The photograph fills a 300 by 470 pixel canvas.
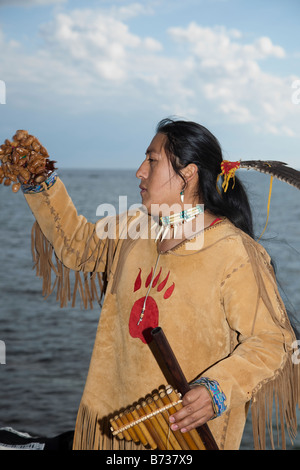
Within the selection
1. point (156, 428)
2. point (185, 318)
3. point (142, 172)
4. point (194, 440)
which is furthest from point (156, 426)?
point (142, 172)

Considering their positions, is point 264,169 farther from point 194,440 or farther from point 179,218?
point 194,440

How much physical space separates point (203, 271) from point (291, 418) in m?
0.57

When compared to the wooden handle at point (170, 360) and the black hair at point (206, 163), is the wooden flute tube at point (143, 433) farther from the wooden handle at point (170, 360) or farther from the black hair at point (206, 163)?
the black hair at point (206, 163)

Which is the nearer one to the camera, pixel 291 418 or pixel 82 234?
pixel 291 418

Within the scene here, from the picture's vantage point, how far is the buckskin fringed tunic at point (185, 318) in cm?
194

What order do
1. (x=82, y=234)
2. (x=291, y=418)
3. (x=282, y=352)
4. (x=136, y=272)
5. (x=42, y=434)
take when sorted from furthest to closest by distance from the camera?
(x=42, y=434) → (x=82, y=234) → (x=136, y=272) → (x=291, y=418) → (x=282, y=352)

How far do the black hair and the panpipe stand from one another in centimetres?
71

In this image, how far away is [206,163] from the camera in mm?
2186

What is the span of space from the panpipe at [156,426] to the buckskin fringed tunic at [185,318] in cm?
15

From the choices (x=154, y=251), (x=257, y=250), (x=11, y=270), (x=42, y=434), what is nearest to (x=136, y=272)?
(x=154, y=251)

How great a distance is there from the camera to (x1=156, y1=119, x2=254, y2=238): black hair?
2.15 meters

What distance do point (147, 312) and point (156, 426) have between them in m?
0.44

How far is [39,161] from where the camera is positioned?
2279 mm

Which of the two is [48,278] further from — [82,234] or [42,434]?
[42,434]
